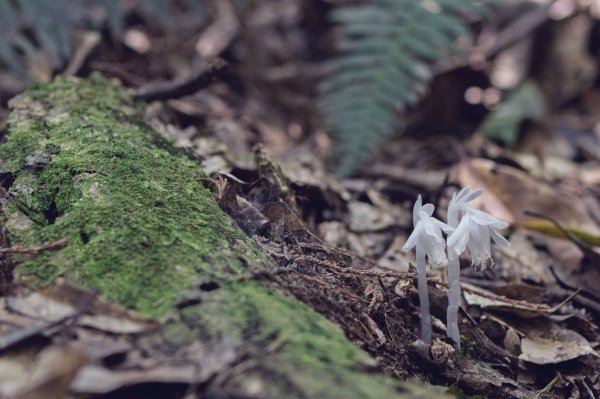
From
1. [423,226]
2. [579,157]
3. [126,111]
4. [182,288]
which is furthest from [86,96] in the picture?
[579,157]

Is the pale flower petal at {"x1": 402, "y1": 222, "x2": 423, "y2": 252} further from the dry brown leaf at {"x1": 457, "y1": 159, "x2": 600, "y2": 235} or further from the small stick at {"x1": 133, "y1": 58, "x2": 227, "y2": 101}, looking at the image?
the small stick at {"x1": 133, "y1": 58, "x2": 227, "y2": 101}

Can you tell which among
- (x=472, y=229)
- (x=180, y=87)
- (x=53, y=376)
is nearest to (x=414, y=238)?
(x=472, y=229)

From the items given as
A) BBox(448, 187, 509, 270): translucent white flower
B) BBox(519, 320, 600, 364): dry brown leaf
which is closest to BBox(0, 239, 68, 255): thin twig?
BBox(448, 187, 509, 270): translucent white flower

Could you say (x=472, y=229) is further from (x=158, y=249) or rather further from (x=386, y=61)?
(x=386, y=61)

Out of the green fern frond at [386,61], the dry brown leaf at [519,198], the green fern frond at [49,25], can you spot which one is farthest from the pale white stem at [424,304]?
the green fern frond at [49,25]

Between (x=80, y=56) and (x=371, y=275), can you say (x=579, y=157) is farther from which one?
(x=80, y=56)

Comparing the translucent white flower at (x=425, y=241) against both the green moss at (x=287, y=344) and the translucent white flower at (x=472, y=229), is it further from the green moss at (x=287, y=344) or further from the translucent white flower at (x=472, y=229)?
the green moss at (x=287, y=344)
